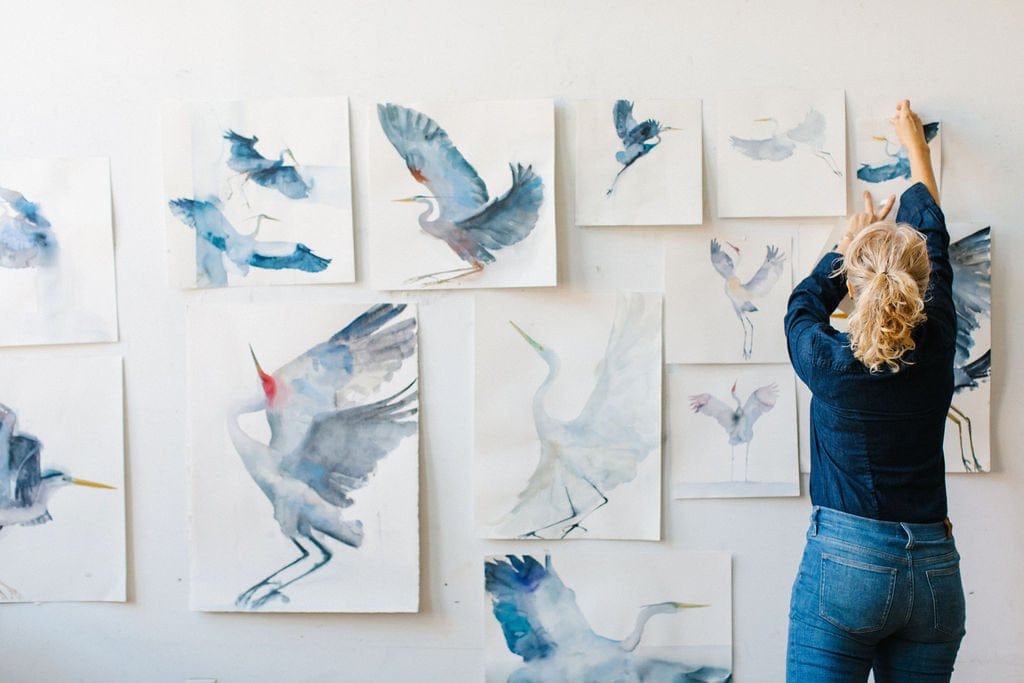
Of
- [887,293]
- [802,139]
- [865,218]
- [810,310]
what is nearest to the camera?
[887,293]

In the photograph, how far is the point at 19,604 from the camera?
1840 mm

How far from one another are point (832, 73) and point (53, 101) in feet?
5.41

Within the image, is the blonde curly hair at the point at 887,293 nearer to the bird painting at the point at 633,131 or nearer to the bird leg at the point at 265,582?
the bird painting at the point at 633,131

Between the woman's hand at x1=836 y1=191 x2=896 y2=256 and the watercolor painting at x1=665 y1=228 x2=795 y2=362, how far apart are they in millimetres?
155

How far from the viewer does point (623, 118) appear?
1.74 metres

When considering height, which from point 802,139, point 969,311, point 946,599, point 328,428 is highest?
point 802,139

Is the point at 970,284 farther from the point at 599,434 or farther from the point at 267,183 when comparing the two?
the point at 267,183

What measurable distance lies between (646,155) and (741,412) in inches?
22.6

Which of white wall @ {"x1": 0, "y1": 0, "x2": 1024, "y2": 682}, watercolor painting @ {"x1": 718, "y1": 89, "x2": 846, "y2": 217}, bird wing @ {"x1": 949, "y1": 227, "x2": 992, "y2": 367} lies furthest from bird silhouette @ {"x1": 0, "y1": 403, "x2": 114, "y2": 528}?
bird wing @ {"x1": 949, "y1": 227, "x2": 992, "y2": 367}

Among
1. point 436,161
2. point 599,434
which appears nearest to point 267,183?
point 436,161

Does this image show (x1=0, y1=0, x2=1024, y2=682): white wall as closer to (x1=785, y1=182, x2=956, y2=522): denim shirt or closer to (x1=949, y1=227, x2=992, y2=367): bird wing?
(x1=949, y1=227, x2=992, y2=367): bird wing

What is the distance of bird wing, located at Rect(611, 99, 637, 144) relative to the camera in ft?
5.71

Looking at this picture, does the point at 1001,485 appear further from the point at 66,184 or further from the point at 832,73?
the point at 66,184

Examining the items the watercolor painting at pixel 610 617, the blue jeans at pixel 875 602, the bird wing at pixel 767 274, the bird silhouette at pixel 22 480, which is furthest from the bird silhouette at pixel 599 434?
the bird silhouette at pixel 22 480
